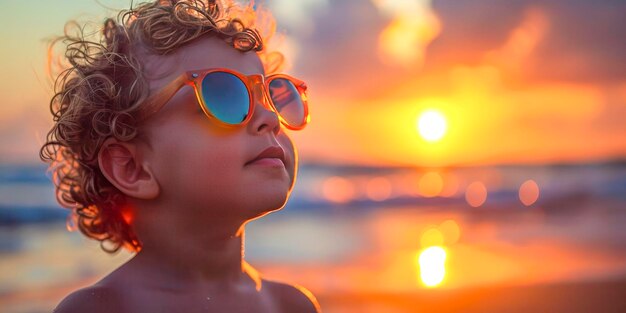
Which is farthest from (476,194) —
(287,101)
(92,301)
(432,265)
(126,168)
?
(92,301)

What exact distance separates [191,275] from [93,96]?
0.69 m

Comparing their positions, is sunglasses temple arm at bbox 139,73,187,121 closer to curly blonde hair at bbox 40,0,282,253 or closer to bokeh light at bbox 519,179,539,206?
curly blonde hair at bbox 40,0,282,253

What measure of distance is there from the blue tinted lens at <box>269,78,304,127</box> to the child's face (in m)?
0.19

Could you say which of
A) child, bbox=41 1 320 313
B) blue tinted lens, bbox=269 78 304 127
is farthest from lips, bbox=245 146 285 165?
blue tinted lens, bbox=269 78 304 127

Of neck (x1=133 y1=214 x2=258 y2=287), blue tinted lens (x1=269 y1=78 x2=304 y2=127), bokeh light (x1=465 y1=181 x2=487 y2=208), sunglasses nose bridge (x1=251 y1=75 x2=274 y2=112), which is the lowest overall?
neck (x1=133 y1=214 x2=258 y2=287)

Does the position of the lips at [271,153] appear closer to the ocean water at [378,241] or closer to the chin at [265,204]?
the chin at [265,204]

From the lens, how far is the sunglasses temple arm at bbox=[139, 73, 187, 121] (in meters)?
2.25

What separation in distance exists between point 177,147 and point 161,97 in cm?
17

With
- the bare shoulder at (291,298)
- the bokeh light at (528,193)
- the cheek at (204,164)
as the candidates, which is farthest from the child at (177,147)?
Answer: the bokeh light at (528,193)

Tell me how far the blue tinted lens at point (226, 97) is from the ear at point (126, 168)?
1.03ft

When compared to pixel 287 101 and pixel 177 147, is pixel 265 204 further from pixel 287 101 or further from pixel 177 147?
pixel 287 101

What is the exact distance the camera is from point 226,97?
7.39 ft

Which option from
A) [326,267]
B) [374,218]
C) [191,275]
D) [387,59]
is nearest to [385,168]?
[387,59]

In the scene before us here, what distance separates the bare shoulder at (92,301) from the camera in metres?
2.17
